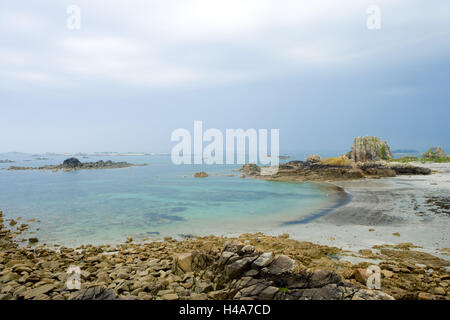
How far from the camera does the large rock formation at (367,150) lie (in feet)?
223

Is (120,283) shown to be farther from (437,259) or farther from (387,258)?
(437,259)

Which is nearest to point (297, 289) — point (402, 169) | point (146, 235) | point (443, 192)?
point (146, 235)

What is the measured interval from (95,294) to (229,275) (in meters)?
3.66

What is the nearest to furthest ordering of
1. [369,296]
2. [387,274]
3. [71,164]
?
[369,296] < [387,274] < [71,164]

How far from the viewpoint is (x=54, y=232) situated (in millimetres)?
15367

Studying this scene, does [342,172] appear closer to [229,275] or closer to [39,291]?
[229,275]

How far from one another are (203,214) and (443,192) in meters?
24.3

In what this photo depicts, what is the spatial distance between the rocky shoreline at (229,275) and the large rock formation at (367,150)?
64.3m

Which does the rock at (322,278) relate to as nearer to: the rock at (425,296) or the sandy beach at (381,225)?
the rock at (425,296)

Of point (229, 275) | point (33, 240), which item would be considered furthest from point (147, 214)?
point (229, 275)

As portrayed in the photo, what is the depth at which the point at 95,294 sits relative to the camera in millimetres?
6492

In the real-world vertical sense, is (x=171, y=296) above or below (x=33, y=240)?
above

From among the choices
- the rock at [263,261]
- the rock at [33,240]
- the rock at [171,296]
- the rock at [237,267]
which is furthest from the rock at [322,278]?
the rock at [33,240]

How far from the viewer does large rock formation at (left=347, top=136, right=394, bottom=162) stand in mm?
67875
